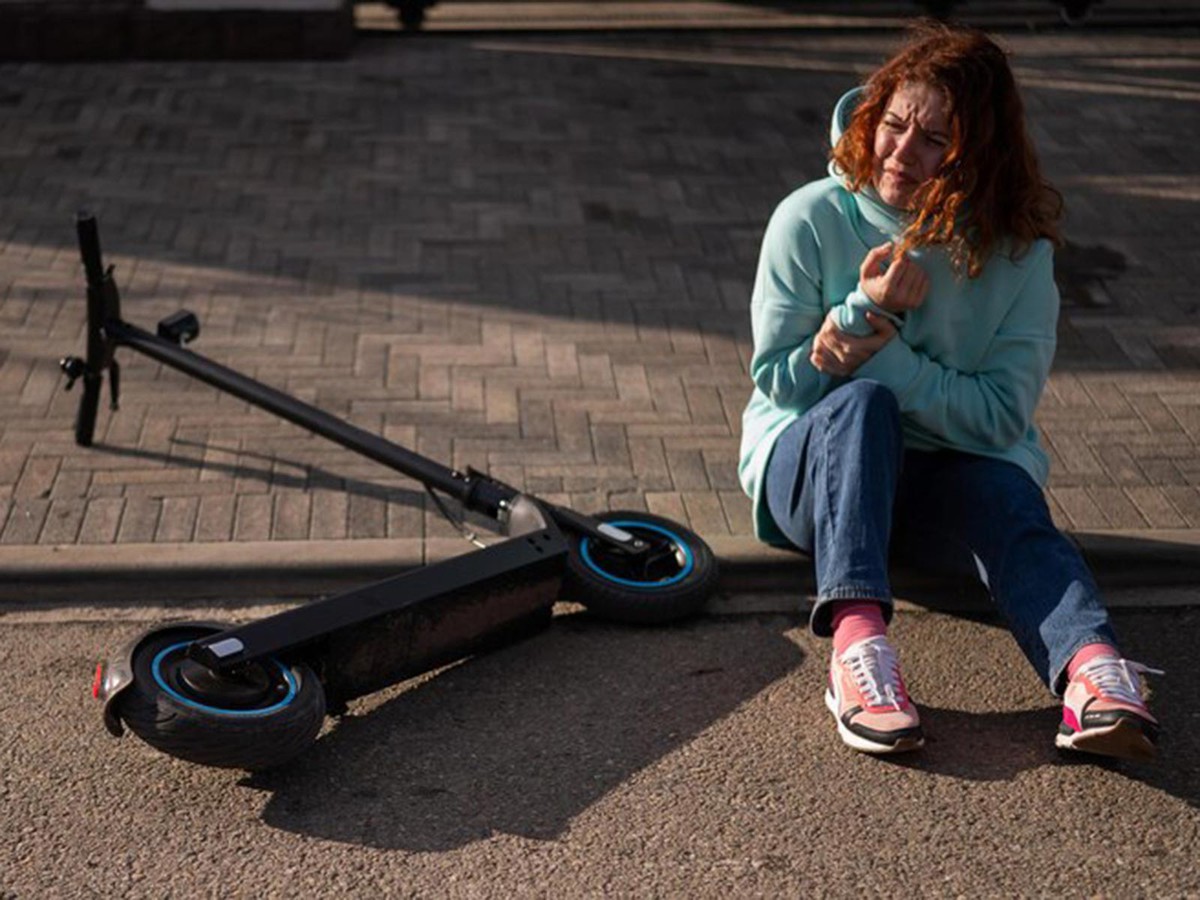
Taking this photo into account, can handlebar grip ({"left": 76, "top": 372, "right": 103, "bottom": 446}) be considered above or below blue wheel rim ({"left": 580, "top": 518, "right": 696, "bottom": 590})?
below

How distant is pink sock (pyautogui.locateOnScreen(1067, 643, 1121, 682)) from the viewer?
3758 millimetres

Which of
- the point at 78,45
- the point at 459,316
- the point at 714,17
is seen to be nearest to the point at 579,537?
the point at 459,316

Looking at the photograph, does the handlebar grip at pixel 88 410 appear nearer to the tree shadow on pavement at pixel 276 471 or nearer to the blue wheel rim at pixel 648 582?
the tree shadow on pavement at pixel 276 471

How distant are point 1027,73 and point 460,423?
4.93 metres

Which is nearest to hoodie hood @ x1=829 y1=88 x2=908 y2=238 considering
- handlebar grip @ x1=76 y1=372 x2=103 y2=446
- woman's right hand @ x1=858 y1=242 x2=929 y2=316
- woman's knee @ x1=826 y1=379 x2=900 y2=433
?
woman's right hand @ x1=858 y1=242 x2=929 y2=316

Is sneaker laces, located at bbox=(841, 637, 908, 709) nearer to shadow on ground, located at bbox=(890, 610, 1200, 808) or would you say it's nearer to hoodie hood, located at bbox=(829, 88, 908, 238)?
shadow on ground, located at bbox=(890, 610, 1200, 808)

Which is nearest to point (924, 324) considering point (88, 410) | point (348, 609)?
point (348, 609)

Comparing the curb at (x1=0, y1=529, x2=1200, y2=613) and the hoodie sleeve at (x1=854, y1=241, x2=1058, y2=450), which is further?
the curb at (x1=0, y1=529, x2=1200, y2=613)

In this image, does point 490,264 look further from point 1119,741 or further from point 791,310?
point 1119,741

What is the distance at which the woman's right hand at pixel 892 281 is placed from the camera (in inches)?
157

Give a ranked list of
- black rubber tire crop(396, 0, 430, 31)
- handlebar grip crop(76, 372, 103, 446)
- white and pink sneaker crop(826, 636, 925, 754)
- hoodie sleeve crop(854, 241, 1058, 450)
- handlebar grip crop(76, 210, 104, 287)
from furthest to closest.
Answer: black rubber tire crop(396, 0, 430, 31), handlebar grip crop(76, 372, 103, 446), handlebar grip crop(76, 210, 104, 287), hoodie sleeve crop(854, 241, 1058, 450), white and pink sneaker crop(826, 636, 925, 754)

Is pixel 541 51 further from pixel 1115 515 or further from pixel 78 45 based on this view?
pixel 1115 515

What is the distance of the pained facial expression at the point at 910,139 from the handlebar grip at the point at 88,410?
219cm

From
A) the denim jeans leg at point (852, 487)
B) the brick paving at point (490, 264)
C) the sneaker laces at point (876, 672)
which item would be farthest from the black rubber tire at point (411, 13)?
the sneaker laces at point (876, 672)
